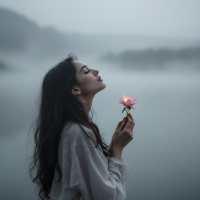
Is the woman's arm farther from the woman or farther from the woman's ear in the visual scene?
the woman's ear

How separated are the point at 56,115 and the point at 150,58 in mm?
1258

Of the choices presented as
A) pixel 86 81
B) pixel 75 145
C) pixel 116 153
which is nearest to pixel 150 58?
Result: pixel 86 81

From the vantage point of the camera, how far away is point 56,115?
84 centimetres

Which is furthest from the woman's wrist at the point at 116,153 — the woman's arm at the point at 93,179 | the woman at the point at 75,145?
the woman's arm at the point at 93,179

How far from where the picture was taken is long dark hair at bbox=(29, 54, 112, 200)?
82 cm

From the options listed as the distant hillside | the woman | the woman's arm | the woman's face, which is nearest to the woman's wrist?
the woman

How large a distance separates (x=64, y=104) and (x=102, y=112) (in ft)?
2.76

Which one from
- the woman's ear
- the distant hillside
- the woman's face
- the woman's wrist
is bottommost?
the woman's wrist

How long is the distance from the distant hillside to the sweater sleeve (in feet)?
3.78

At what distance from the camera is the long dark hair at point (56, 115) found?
82cm

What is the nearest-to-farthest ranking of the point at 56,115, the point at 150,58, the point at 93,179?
1. the point at 93,179
2. the point at 56,115
3. the point at 150,58

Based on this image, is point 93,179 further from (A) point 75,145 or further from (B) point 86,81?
(B) point 86,81

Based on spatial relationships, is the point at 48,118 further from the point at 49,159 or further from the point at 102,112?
the point at 102,112

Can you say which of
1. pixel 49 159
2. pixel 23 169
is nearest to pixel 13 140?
pixel 23 169
